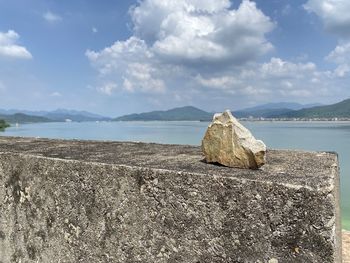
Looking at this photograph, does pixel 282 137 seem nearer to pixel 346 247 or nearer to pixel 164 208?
pixel 346 247

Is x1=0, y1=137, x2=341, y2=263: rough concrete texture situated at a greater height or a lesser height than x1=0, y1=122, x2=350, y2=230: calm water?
greater

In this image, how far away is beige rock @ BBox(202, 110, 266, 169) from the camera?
2906 millimetres

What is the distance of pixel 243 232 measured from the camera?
2469mm

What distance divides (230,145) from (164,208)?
0.73 meters

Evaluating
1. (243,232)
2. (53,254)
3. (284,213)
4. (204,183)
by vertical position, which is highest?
(204,183)

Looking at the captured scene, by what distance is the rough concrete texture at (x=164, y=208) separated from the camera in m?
2.33

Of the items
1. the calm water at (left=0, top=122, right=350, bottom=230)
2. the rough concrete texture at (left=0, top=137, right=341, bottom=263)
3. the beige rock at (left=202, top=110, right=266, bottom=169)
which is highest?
the beige rock at (left=202, top=110, right=266, bottom=169)

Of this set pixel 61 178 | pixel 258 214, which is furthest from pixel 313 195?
pixel 61 178

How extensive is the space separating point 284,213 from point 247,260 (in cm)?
41

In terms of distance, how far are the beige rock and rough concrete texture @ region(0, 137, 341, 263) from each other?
0.11m

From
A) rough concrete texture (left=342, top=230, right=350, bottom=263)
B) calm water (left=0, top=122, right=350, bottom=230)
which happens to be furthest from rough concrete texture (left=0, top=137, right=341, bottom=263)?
calm water (left=0, top=122, right=350, bottom=230)

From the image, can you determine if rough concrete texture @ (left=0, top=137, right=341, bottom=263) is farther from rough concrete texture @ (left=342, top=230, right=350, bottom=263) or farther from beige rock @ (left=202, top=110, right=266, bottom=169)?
rough concrete texture @ (left=342, top=230, right=350, bottom=263)

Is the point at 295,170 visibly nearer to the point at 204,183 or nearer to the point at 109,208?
the point at 204,183

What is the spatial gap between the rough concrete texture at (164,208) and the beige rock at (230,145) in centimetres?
11
